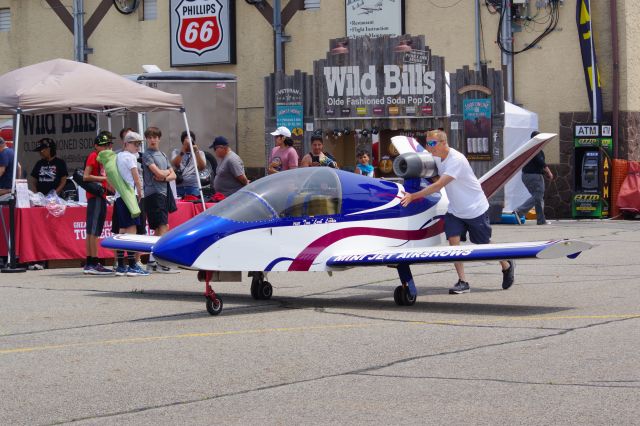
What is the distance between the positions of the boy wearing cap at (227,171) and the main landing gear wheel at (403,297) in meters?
5.46

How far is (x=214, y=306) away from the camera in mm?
11742

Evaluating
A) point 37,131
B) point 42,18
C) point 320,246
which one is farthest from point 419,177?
point 42,18

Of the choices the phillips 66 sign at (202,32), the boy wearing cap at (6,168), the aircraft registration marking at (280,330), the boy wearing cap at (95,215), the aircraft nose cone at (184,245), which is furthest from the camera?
the phillips 66 sign at (202,32)

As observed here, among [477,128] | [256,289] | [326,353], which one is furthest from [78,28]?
[326,353]

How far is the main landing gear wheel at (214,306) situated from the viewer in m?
11.7

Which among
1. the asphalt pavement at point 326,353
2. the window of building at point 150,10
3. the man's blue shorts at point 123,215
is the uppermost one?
the window of building at point 150,10

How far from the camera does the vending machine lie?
2792 cm

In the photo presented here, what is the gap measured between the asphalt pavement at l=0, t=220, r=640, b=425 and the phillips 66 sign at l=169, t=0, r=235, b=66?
1930 cm

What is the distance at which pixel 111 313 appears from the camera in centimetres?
1205

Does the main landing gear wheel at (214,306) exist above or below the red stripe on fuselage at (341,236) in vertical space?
below

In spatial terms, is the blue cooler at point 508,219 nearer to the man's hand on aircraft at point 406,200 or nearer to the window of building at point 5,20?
the man's hand on aircraft at point 406,200

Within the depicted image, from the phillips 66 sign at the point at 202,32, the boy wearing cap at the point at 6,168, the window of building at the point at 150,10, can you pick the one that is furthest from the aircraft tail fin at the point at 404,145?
the window of building at the point at 150,10

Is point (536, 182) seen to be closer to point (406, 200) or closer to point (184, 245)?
point (406, 200)

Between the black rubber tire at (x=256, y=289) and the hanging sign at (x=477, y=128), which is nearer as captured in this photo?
the black rubber tire at (x=256, y=289)
